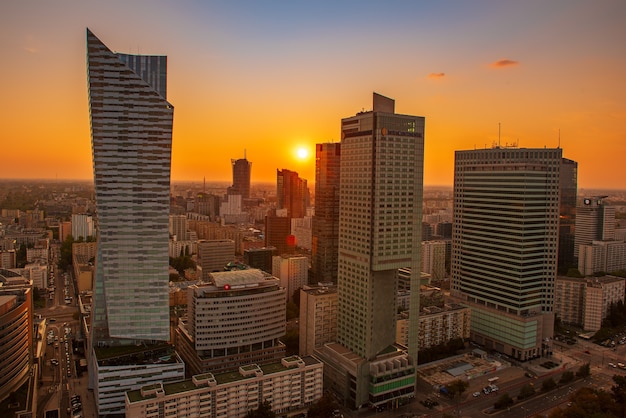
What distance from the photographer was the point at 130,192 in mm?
30375

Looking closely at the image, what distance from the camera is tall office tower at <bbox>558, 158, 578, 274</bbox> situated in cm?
5672

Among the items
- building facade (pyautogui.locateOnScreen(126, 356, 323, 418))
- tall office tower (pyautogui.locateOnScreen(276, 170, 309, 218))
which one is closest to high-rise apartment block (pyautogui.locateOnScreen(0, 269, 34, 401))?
building facade (pyautogui.locateOnScreen(126, 356, 323, 418))

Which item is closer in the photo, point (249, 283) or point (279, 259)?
point (249, 283)

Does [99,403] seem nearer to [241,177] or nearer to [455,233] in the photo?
[455,233]

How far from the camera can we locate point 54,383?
1236 inches

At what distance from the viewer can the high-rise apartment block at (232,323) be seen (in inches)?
1246

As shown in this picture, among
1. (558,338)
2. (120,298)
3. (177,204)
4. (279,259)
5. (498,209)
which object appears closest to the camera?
(120,298)

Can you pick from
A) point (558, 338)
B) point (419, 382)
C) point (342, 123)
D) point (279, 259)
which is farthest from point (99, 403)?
point (558, 338)

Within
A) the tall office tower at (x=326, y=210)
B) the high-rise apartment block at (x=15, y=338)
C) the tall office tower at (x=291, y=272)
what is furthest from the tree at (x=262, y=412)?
the tall office tower at (x=291, y=272)

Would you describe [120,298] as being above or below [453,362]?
above

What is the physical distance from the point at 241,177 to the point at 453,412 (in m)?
97.2

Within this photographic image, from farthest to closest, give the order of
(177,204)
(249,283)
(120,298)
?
1. (177,204)
2. (249,283)
3. (120,298)

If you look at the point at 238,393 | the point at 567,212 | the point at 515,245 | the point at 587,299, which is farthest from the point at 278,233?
the point at 238,393

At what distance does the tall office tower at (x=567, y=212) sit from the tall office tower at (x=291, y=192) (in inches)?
1581
